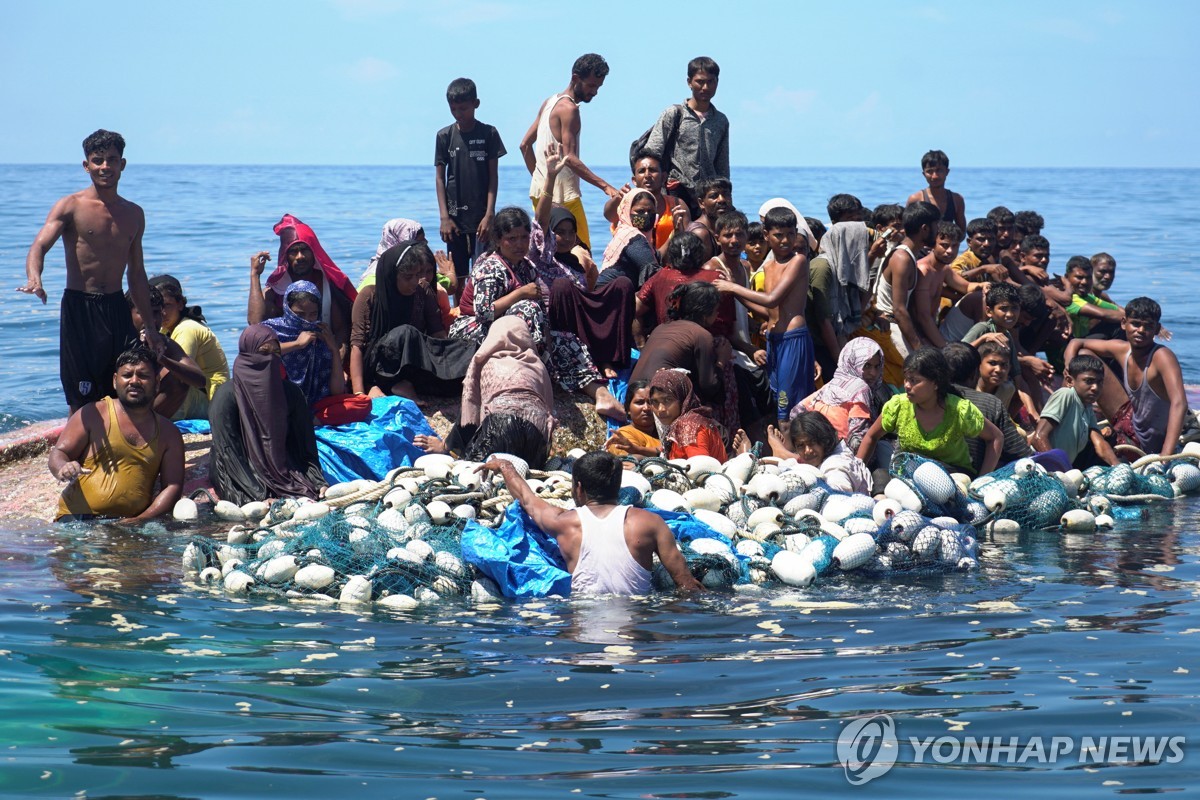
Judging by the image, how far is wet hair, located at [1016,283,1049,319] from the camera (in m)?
11.8

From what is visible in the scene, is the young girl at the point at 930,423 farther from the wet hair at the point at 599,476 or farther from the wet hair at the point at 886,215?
the wet hair at the point at 599,476

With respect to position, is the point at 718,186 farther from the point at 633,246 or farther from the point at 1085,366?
the point at 1085,366

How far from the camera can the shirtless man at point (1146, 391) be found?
1103 cm

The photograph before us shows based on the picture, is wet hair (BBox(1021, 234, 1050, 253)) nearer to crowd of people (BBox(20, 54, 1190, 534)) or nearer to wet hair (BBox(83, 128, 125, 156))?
crowd of people (BBox(20, 54, 1190, 534))

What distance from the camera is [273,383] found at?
943cm

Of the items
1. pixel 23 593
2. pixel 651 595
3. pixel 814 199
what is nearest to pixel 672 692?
pixel 651 595

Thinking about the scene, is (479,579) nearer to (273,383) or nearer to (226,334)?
(273,383)

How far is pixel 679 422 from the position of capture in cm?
972

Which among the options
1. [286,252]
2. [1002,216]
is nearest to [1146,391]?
[1002,216]

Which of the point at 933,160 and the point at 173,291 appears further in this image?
the point at 933,160

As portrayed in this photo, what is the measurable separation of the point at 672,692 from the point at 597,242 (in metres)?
26.9

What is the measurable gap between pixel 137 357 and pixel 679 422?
3604mm

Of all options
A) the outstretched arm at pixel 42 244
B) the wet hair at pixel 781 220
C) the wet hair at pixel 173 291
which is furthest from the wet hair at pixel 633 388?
the outstretched arm at pixel 42 244

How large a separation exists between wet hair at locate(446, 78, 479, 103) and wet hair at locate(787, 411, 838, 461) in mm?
4201
